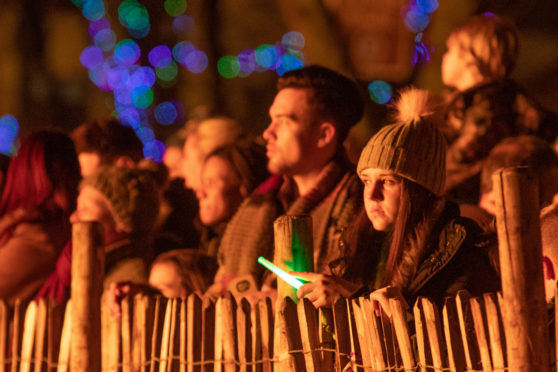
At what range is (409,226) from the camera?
4.14 meters

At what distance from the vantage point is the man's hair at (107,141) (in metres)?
6.61

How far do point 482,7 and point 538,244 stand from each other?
4970 mm

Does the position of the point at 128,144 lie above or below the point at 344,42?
below

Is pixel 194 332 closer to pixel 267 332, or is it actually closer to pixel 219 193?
pixel 267 332

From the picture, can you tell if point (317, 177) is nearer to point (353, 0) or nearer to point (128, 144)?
point (128, 144)

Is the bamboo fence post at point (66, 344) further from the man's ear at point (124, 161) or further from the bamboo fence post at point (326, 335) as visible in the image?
the man's ear at point (124, 161)

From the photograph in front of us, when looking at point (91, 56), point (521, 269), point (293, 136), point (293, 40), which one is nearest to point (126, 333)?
point (293, 136)

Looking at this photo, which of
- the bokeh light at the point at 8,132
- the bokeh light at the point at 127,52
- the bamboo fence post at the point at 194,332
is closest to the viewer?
the bamboo fence post at the point at 194,332

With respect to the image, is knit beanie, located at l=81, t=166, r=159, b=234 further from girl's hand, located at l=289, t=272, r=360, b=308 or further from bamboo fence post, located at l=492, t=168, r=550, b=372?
bamboo fence post, located at l=492, t=168, r=550, b=372

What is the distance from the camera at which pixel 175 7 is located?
1086cm

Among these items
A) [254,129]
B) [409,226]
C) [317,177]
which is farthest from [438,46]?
[409,226]

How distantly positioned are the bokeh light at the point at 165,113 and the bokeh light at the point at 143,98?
0.15 m

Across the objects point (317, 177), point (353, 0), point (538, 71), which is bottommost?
point (317, 177)

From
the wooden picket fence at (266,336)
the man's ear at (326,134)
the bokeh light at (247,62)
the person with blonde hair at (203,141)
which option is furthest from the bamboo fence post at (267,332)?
the bokeh light at (247,62)
